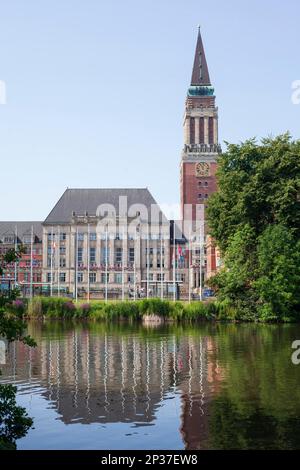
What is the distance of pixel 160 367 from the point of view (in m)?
28.9

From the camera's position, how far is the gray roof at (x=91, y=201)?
5030 inches

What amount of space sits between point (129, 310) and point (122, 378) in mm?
38453

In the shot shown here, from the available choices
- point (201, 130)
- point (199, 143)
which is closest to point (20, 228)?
point (199, 143)

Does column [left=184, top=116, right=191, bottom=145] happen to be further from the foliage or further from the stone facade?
the foliage

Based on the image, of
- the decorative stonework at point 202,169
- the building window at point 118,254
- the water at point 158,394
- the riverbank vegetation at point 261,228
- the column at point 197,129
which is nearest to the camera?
the water at point 158,394

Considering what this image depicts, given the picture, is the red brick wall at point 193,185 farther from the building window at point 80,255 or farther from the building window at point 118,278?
the building window at point 80,255

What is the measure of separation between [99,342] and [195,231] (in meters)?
89.7

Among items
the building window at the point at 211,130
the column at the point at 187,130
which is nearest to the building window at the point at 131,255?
the column at the point at 187,130

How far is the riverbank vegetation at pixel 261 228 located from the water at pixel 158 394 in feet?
70.8

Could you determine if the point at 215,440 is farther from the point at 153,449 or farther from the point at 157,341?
the point at 157,341

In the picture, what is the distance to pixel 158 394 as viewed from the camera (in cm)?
2242

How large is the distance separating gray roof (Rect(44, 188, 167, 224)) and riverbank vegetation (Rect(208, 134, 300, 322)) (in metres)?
63.5

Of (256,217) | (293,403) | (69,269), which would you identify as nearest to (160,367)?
(293,403)

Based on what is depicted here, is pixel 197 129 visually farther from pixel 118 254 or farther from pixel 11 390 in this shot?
pixel 11 390
